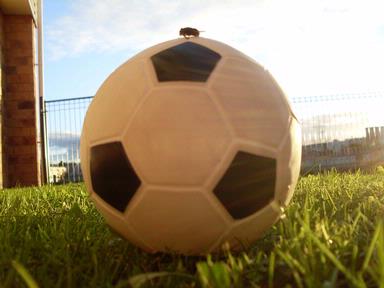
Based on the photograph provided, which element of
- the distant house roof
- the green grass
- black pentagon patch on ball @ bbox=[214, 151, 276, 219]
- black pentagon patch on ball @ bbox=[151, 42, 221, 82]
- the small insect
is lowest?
the green grass

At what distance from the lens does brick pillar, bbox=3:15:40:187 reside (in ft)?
30.0

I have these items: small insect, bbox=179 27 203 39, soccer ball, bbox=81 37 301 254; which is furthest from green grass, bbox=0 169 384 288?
small insect, bbox=179 27 203 39

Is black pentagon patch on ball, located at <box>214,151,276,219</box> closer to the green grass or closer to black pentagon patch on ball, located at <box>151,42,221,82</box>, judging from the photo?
the green grass

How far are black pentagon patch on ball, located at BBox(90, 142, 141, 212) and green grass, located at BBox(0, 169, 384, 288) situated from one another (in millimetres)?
262

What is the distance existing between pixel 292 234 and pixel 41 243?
1.28m

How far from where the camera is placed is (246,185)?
1.80 meters

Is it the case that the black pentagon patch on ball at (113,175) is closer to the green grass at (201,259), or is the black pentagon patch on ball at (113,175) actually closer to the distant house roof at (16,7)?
the green grass at (201,259)

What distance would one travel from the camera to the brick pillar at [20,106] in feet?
30.0

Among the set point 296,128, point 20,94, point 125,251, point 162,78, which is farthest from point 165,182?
point 20,94

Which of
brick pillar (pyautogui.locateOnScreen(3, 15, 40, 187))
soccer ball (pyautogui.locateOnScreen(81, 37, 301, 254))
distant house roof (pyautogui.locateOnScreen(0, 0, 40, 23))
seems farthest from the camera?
brick pillar (pyautogui.locateOnScreen(3, 15, 40, 187))

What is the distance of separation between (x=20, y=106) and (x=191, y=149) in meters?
8.44

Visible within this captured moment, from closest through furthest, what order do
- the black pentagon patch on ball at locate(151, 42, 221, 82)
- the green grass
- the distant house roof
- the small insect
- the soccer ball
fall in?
the green grass, the soccer ball, the black pentagon patch on ball at locate(151, 42, 221, 82), the small insect, the distant house roof

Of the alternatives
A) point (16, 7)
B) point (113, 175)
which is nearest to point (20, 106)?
point (16, 7)

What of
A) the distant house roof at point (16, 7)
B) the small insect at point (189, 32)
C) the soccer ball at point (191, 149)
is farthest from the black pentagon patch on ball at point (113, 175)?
the distant house roof at point (16, 7)
